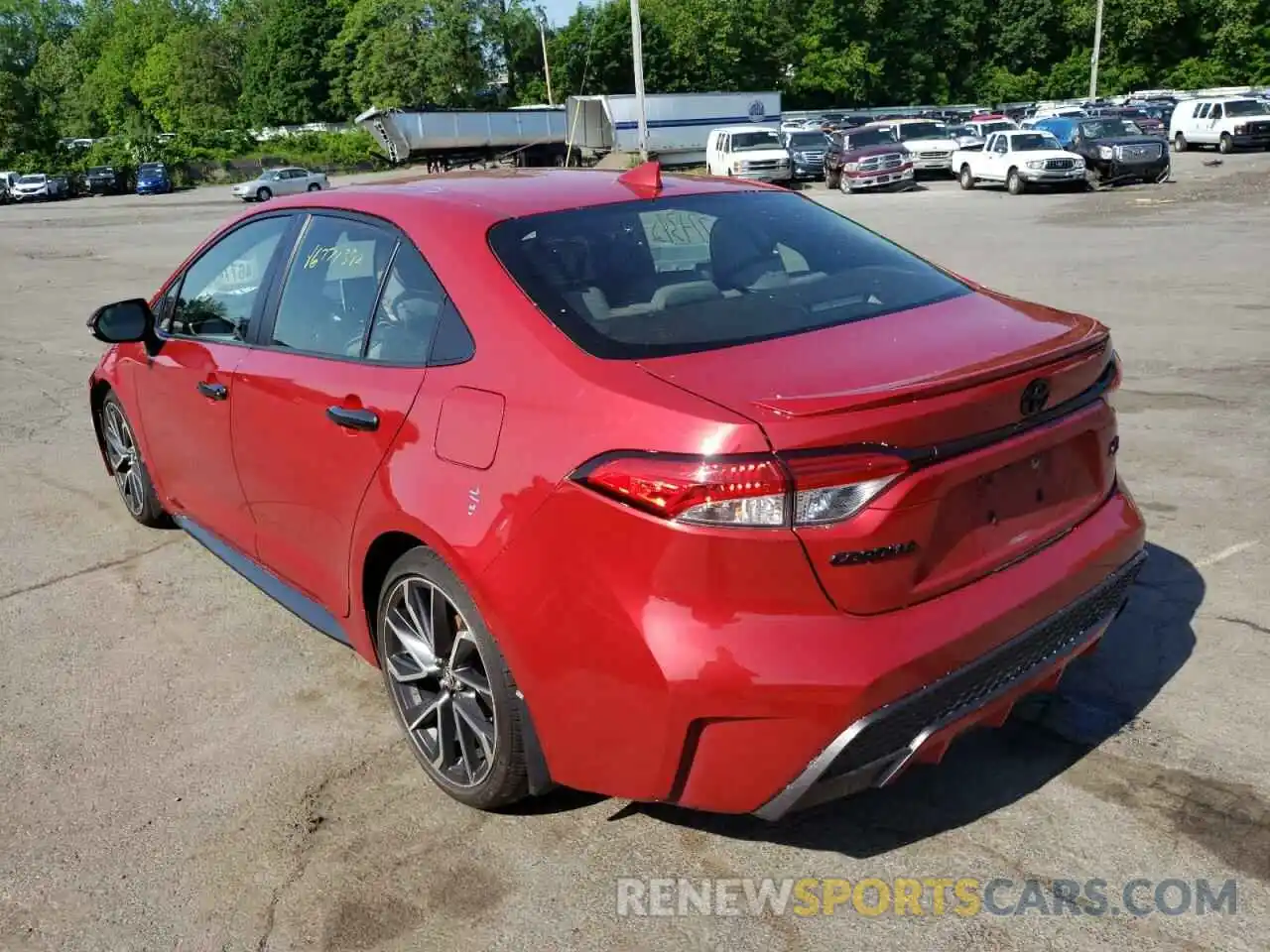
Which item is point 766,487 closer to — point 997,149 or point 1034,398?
point 1034,398

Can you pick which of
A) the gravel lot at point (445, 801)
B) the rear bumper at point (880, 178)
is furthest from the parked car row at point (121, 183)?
the gravel lot at point (445, 801)

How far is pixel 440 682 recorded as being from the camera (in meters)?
3.15

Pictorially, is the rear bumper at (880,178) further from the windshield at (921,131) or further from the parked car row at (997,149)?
the windshield at (921,131)

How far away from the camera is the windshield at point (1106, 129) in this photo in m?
30.6

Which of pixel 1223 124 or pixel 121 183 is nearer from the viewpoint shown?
pixel 1223 124

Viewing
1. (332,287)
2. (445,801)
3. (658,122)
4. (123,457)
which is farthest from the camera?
(658,122)

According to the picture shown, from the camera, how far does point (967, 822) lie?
9.71 feet

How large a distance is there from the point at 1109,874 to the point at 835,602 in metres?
1.05

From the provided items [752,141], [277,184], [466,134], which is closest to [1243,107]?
[752,141]

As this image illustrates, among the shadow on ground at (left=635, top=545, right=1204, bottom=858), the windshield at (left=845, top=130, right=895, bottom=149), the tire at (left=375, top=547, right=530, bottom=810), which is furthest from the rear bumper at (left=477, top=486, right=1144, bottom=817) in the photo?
the windshield at (left=845, top=130, right=895, bottom=149)

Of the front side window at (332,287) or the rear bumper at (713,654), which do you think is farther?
the front side window at (332,287)

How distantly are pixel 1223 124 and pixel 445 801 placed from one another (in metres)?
45.0

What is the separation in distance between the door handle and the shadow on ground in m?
1.30

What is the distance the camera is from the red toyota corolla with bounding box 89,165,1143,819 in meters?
2.38
